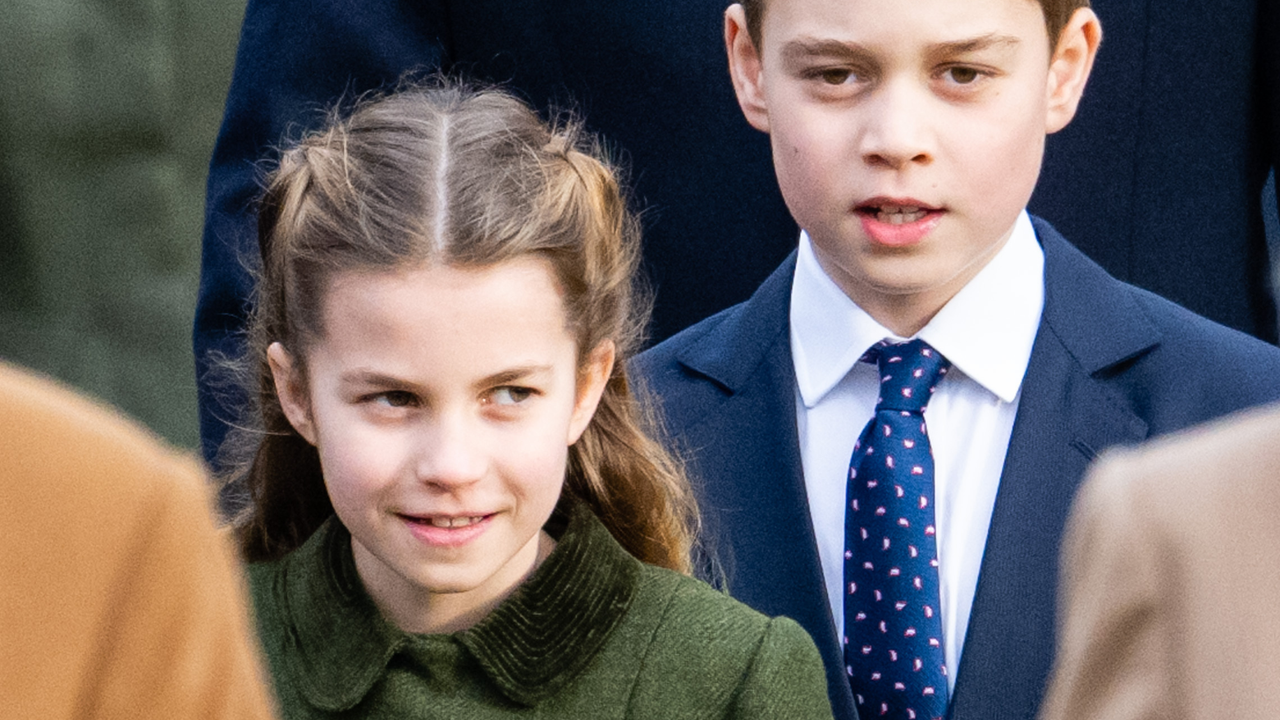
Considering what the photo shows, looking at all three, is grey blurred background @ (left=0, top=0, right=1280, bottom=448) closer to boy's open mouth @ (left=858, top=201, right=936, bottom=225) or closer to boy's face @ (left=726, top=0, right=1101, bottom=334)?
boy's face @ (left=726, top=0, right=1101, bottom=334)

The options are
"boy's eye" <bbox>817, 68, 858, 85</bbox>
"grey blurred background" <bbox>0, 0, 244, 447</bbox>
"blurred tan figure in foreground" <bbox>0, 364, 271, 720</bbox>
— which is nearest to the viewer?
"blurred tan figure in foreground" <bbox>0, 364, 271, 720</bbox>

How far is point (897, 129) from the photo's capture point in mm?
2061

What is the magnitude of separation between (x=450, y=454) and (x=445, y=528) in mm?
80

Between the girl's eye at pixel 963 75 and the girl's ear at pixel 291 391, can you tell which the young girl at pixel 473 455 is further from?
the girl's eye at pixel 963 75

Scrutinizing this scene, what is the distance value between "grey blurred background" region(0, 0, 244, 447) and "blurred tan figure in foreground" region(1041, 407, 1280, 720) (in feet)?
8.75

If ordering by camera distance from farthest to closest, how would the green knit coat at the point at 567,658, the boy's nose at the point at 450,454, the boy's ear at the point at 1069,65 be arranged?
the boy's ear at the point at 1069,65 → the green knit coat at the point at 567,658 → the boy's nose at the point at 450,454

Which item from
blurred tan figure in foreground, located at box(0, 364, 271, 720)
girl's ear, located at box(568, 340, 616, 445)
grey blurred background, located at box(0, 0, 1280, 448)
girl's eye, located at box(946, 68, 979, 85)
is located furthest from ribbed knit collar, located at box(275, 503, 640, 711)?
grey blurred background, located at box(0, 0, 1280, 448)

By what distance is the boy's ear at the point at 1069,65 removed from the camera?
7.37 feet

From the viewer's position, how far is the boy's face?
6.83ft

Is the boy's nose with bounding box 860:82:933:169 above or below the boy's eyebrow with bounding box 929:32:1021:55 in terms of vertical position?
below

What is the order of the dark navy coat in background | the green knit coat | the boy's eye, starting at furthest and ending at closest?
the dark navy coat in background, the boy's eye, the green knit coat

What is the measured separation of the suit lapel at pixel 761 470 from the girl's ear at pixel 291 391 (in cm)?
45

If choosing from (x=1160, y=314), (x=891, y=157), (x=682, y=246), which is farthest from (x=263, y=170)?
(x=1160, y=314)

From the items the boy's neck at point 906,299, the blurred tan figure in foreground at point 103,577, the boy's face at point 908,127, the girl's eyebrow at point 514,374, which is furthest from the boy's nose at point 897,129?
the blurred tan figure in foreground at point 103,577
